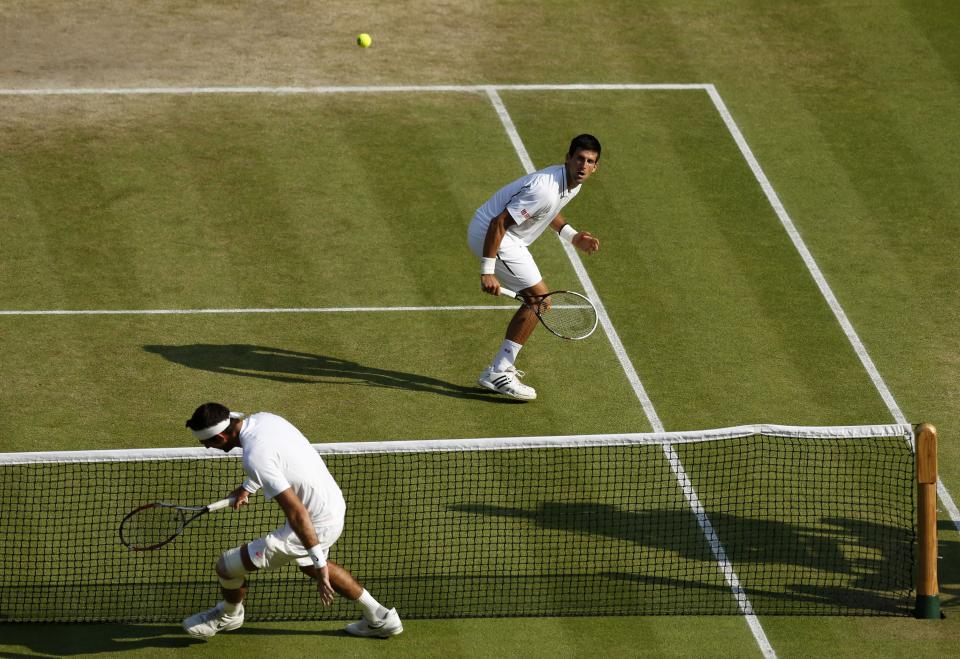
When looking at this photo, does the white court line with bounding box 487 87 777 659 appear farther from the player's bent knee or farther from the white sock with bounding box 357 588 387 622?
the player's bent knee

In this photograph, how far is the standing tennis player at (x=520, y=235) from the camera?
1488 centimetres

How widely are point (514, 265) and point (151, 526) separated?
425cm

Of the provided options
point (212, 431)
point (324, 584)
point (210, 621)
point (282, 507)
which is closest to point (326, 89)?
point (210, 621)

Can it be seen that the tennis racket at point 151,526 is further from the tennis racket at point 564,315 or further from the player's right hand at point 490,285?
the tennis racket at point 564,315

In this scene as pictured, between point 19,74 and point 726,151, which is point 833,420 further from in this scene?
point 19,74

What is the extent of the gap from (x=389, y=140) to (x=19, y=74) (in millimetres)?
5345

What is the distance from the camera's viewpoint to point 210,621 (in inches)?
470

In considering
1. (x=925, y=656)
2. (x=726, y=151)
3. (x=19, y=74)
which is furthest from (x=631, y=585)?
(x=19, y=74)

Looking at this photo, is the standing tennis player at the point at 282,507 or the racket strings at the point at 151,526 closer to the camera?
the standing tennis player at the point at 282,507

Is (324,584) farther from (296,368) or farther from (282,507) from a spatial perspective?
(296,368)

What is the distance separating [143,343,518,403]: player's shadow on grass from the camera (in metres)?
15.9

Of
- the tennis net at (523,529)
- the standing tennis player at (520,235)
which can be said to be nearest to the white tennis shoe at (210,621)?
the tennis net at (523,529)

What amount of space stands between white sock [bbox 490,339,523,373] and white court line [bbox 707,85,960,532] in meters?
3.71

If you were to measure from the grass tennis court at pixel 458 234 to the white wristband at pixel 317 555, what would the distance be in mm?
1118
